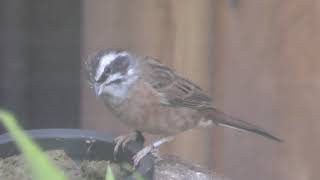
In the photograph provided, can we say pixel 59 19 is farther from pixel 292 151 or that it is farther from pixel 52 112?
pixel 292 151

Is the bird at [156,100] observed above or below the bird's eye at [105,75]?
below

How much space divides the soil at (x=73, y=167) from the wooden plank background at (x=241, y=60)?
52.9 inches

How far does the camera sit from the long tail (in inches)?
120

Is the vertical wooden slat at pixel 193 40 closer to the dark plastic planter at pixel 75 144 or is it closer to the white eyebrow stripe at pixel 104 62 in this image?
the white eyebrow stripe at pixel 104 62

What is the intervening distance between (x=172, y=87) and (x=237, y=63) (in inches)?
13.3

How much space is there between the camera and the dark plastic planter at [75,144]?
192 cm

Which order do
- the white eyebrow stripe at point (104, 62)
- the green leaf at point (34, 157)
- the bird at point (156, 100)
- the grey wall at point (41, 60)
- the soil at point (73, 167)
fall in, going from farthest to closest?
the grey wall at point (41, 60)
the bird at point (156, 100)
the white eyebrow stripe at point (104, 62)
the soil at point (73, 167)
the green leaf at point (34, 157)

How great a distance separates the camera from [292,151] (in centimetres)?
318

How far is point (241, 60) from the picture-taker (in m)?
3.21

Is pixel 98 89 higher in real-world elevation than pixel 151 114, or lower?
higher

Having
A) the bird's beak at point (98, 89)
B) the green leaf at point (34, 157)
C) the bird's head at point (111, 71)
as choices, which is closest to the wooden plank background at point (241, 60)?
the bird's head at point (111, 71)

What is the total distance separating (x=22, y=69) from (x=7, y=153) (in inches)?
82.6

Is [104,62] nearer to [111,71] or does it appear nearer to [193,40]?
[111,71]

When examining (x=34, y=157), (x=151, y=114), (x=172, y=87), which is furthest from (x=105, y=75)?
(x=34, y=157)
